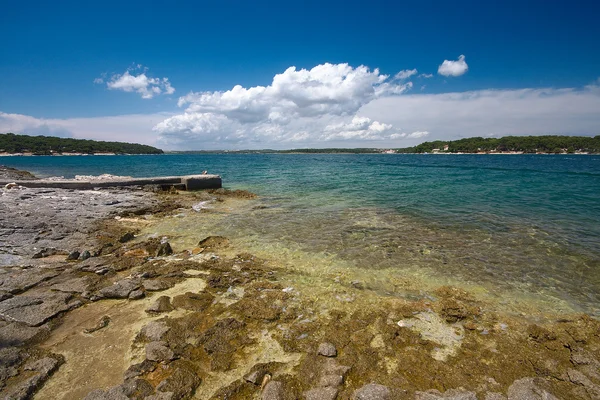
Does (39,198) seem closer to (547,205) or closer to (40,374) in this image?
(40,374)

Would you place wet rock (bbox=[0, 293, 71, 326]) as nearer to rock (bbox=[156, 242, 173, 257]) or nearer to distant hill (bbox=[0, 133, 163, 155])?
rock (bbox=[156, 242, 173, 257])

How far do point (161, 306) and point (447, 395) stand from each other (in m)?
4.96

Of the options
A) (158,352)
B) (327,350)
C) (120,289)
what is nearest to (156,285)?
(120,289)

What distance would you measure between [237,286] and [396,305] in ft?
11.6

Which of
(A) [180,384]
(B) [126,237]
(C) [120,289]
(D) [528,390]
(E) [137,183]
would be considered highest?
(E) [137,183]

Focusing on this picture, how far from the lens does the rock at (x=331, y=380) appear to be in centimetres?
355

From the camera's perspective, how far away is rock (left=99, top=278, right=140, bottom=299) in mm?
5629

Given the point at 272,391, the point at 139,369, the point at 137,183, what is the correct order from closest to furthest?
the point at 272,391 < the point at 139,369 < the point at 137,183

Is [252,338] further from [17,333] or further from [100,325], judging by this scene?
[17,333]

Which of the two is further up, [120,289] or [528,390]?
[120,289]

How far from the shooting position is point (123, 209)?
44.2 feet

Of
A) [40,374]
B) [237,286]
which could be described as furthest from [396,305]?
[40,374]

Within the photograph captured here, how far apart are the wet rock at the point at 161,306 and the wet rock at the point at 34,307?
59.7 inches

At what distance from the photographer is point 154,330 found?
4.53 meters
